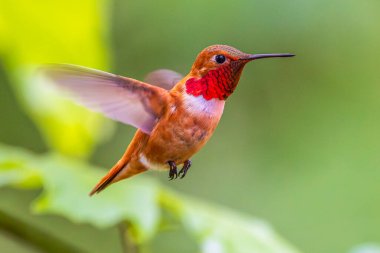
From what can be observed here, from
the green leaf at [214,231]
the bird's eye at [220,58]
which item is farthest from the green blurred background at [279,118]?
the bird's eye at [220,58]

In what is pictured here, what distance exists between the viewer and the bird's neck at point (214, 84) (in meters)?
1.00

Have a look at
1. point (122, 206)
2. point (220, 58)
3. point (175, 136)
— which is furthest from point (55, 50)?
point (220, 58)

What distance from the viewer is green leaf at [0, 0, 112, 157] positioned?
1.75 metres

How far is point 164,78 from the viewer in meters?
1.36

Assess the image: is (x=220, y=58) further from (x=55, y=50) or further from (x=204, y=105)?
(x=55, y=50)

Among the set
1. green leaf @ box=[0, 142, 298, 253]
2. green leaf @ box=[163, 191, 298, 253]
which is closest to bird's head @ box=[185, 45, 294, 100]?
green leaf @ box=[0, 142, 298, 253]

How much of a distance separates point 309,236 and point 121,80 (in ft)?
16.0

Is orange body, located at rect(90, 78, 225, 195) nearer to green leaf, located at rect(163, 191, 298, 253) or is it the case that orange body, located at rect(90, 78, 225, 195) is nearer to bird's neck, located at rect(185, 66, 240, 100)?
bird's neck, located at rect(185, 66, 240, 100)

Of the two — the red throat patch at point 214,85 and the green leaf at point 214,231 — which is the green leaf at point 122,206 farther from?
the red throat patch at point 214,85

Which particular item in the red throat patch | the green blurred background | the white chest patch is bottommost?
the green blurred background

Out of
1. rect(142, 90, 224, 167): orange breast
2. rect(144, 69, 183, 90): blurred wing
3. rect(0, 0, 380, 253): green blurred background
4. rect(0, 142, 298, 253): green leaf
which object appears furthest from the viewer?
rect(0, 0, 380, 253): green blurred background

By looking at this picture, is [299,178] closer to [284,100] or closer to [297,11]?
[284,100]

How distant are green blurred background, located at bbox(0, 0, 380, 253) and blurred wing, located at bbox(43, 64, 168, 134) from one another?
67.6 inches

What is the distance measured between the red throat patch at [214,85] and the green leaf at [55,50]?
52 centimetres
